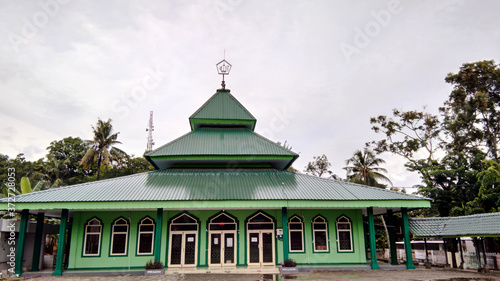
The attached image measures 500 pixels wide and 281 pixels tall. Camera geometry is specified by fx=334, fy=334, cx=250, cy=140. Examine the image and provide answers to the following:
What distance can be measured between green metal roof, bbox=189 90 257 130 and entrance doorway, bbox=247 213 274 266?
6.22m

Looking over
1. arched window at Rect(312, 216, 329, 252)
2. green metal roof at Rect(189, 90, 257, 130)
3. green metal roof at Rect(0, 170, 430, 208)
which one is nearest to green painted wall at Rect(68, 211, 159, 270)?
green metal roof at Rect(0, 170, 430, 208)

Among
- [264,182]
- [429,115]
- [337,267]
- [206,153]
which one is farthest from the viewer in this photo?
[429,115]

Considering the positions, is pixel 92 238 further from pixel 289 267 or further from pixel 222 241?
pixel 289 267

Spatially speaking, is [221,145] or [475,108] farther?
[475,108]

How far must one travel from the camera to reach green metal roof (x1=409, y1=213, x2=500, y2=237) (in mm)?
13828

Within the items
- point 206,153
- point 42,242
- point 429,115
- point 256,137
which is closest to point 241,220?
point 206,153

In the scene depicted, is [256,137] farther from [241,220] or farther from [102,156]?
[102,156]

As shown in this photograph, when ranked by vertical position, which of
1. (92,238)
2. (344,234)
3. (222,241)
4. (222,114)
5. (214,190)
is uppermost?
(222,114)

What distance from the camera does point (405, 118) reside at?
33094mm

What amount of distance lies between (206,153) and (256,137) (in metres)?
3.45

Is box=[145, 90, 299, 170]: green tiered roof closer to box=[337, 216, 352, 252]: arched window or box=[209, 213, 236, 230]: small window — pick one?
box=[209, 213, 236, 230]: small window

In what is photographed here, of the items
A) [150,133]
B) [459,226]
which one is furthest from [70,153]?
[459,226]

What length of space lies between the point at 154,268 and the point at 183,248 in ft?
5.83

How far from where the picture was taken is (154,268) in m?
14.0
